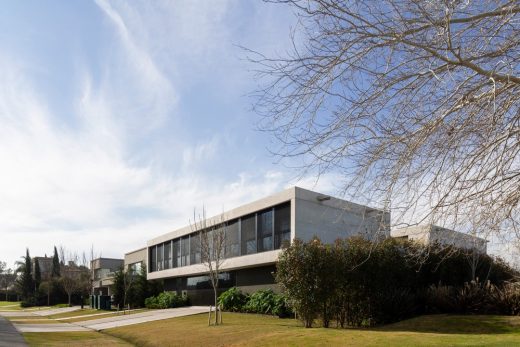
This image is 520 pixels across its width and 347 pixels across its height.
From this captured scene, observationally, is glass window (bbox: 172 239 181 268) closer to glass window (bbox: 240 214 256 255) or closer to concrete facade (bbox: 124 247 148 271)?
concrete facade (bbox: 124 247 148 271)

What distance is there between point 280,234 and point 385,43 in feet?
71.5

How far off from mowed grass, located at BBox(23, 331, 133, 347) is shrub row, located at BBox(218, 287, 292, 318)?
25.0 ft

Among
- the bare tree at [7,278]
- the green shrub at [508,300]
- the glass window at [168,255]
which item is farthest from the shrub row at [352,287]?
the bare tree at [7,278]

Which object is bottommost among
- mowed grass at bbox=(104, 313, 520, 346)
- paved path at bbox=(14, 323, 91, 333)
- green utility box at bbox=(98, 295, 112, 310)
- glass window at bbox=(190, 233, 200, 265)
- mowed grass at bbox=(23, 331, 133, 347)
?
green utility box at bbox=(98, 295, 112, 310)

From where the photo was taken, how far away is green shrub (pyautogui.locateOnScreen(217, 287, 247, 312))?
30.7 metres

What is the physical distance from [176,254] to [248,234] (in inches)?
544

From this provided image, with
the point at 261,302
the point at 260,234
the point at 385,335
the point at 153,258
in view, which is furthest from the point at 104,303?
the point at 385,335

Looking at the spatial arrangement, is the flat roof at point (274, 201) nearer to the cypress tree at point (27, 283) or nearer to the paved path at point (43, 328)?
the paved path at point (43, 328)

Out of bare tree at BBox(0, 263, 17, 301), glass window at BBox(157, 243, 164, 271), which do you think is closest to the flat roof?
glass window at BBox(157, 243, 164, 271)

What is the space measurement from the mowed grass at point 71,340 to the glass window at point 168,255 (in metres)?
19.1

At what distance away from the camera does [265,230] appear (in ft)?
98.4

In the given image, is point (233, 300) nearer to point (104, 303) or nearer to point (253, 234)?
point (253, 234)

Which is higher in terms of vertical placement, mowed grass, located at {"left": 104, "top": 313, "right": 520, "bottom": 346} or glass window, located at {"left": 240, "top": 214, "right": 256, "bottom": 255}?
glass window, located at {"left": 240, "top": 214, "right": 256, "bottom": 255}

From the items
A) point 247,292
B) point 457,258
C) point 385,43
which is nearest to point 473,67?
point 385,43
